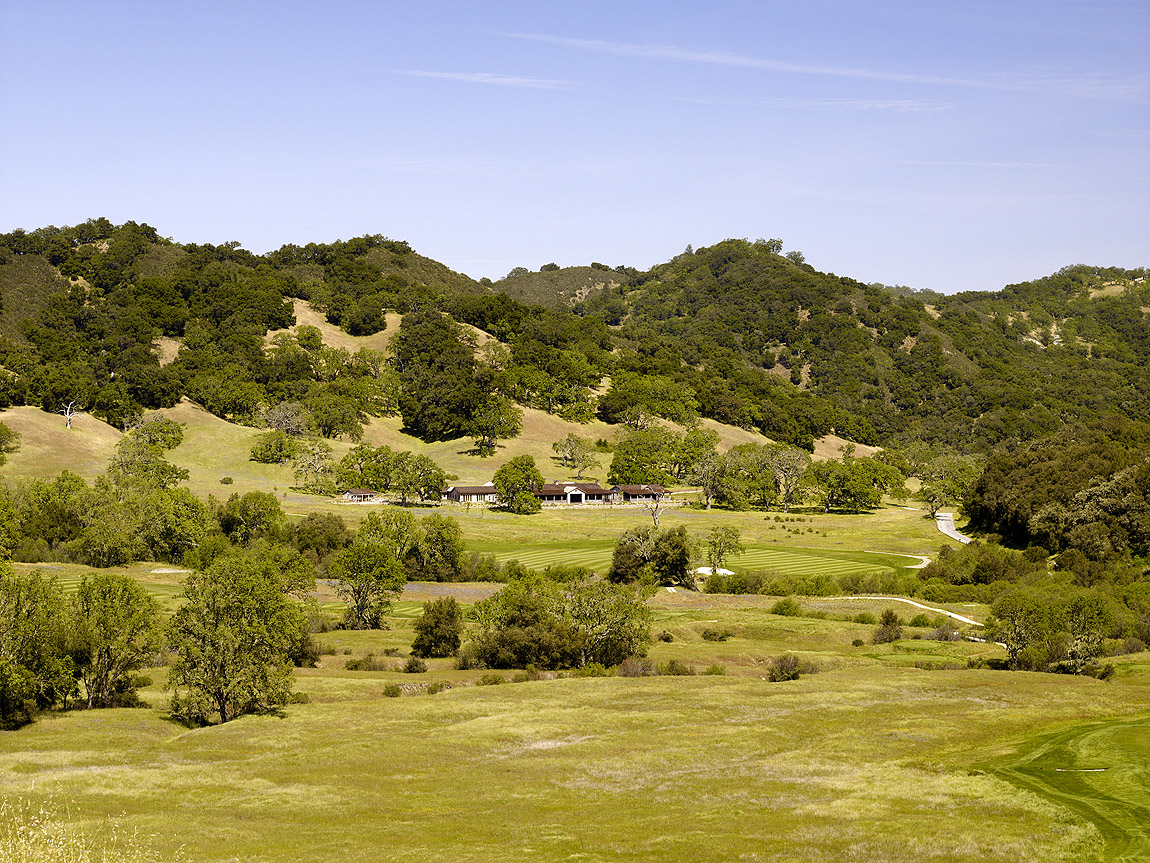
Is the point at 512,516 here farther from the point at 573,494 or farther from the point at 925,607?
the point at 925,607

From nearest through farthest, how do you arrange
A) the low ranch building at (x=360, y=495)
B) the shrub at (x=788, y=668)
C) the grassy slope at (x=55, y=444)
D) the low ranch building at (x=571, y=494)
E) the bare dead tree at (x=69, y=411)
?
1. the shrub at (x=788, y=668)
2. the grassy slope at (x=55, y=444)
3. the low ranch building at (x=360, y=495)
4. the low ranch building at (x=571, y=494)
5. the bare dead tree at (x=69, y=411)

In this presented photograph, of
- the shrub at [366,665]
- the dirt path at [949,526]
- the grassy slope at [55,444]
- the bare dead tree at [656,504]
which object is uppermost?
the grassy slope at [55,444]

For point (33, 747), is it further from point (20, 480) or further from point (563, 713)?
point (20, 480)

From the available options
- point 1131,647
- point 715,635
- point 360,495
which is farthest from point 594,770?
point 360,495

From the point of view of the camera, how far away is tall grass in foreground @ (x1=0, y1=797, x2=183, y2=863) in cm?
2392

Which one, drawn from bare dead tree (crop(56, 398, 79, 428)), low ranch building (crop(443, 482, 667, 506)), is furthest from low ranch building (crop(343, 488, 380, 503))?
bare dead tree (crop(56, 398, 79, 428))

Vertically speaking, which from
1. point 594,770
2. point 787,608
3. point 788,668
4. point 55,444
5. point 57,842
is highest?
point 55,444

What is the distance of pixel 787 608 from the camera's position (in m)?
90.1

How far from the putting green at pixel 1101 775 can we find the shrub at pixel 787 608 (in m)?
41.3

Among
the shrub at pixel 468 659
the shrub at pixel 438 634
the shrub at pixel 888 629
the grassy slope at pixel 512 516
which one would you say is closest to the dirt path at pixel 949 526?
the grassy slope at pixel 512 516

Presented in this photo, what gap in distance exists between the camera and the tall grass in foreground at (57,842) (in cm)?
2392

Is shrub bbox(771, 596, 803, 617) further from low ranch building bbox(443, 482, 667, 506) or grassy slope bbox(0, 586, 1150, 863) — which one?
low ranch building bbox(443, 482, 667, 506)

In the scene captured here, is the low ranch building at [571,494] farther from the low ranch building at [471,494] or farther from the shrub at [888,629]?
the shrub at [888,629]

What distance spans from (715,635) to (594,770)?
3986cm
